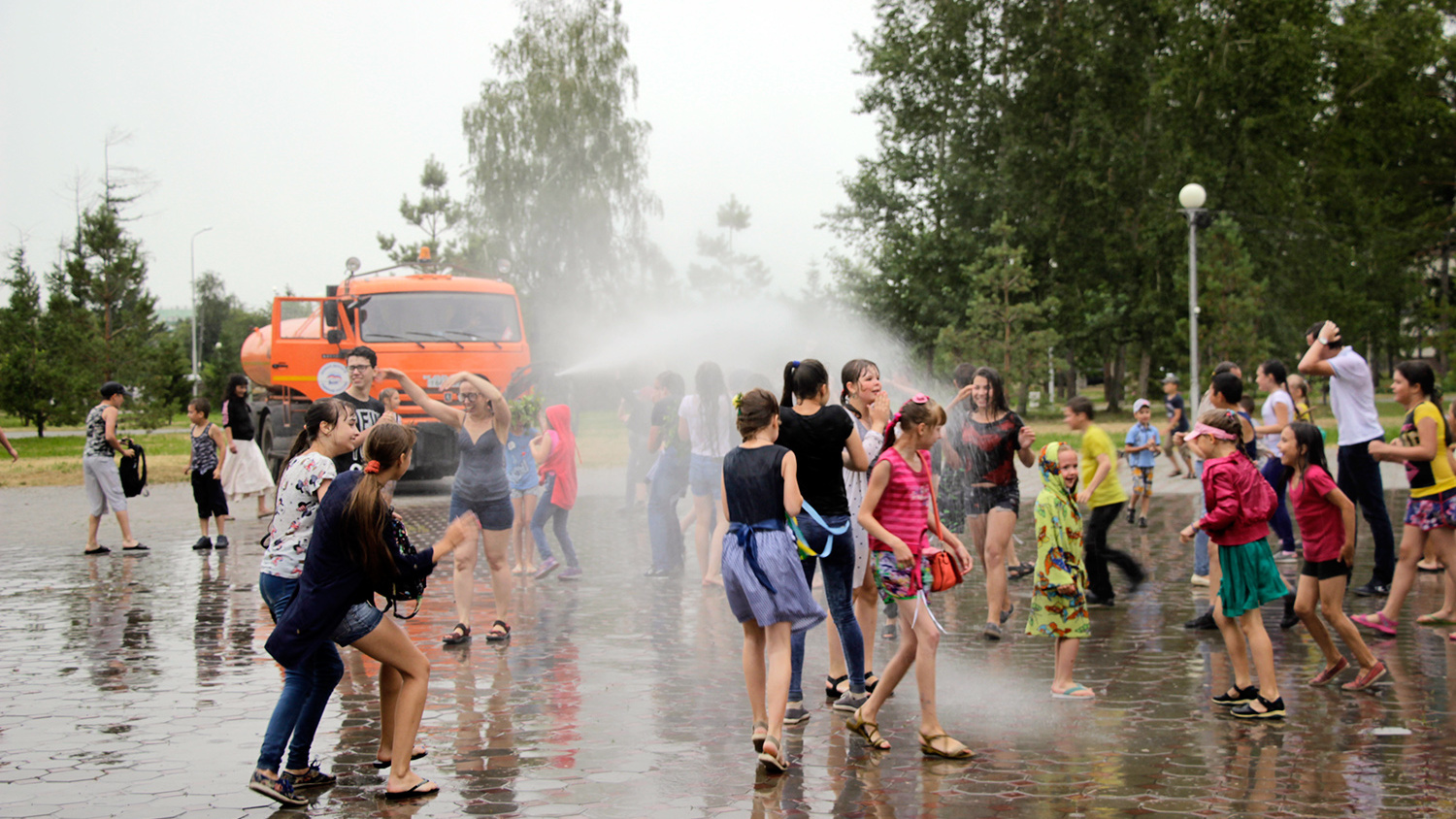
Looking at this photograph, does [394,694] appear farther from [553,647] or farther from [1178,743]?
[1178,743]

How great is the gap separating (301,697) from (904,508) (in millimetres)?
2824

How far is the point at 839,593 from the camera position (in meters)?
5.93

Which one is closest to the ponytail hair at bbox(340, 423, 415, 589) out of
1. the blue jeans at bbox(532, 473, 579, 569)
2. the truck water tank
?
the blue jeans at bbox(532, 473, 579, 569)

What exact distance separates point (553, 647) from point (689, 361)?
3311cm

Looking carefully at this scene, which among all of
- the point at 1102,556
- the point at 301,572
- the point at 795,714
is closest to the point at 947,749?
the point at 795,714

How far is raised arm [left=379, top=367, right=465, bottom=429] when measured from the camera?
6.93 metres

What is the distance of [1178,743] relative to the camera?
5453 mm

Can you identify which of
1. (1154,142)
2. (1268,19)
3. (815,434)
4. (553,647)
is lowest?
(553,647)

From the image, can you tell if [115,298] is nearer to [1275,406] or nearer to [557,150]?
[557,150]

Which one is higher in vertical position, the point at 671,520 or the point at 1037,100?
the point at 1037,100

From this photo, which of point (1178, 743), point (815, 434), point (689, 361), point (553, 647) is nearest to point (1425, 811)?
point (1178, 743)

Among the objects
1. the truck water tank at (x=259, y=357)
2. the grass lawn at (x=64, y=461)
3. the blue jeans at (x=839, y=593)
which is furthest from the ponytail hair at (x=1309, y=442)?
the grass lawn at (x=64, y=461)

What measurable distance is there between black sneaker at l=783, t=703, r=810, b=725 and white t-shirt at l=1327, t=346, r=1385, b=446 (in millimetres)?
4953

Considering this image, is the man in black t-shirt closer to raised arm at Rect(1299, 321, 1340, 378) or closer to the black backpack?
the black backpack
